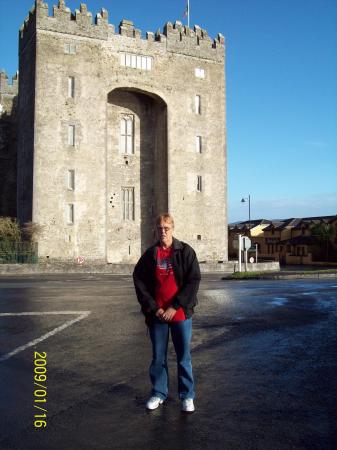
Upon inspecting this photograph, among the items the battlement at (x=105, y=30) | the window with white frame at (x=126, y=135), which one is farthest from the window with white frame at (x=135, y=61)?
the window with white frame at (x=126, y=135)

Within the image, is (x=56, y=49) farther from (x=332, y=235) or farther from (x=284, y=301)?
(x=332, y=235)

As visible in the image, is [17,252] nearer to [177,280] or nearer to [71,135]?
[71,135]

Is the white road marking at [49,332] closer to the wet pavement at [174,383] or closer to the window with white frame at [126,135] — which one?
the wet pavement at [174,383]

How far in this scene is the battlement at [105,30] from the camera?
113 feet

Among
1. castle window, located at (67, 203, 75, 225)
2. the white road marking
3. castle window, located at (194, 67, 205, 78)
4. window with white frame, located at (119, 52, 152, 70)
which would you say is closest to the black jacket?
the white road marking

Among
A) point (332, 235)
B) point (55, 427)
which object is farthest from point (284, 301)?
point (332, 235)

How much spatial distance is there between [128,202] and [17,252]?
12172 mm

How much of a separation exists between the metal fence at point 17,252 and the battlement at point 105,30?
16515 millimetres

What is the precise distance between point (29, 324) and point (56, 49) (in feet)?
100

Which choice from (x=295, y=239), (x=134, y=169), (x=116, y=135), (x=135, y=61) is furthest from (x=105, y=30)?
(x=295, y=239)

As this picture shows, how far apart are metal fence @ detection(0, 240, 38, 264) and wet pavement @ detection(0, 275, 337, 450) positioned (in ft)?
66.0

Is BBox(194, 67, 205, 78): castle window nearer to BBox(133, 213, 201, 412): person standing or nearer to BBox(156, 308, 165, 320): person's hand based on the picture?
BBox(133, 213, 201, 412): person standing

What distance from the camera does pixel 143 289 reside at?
4516 millimetres

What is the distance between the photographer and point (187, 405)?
4.18 metres
